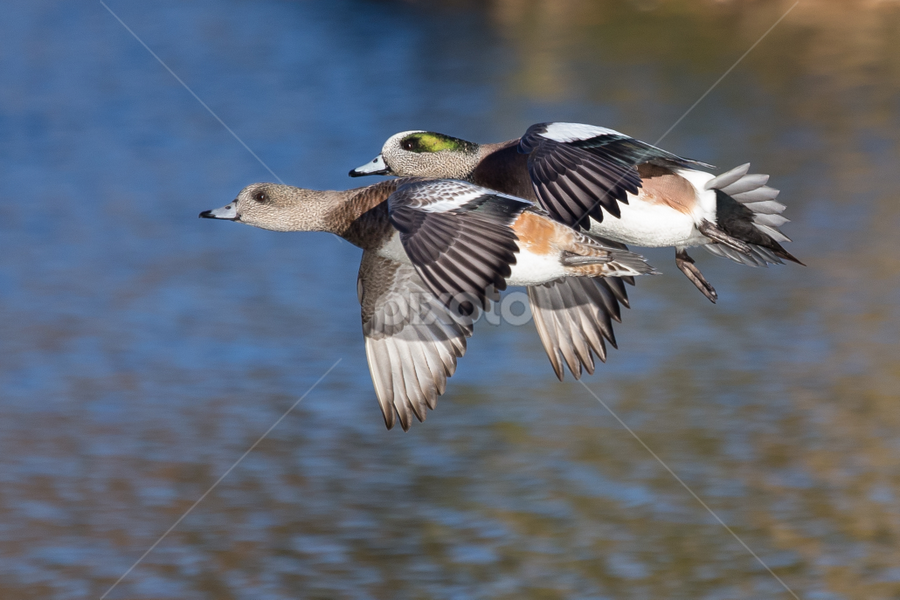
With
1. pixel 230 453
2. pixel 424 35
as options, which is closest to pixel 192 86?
pixel 424 35

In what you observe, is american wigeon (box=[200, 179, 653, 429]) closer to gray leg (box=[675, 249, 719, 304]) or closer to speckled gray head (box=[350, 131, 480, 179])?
speckled gray head (box=[350, 131, 480, 179])

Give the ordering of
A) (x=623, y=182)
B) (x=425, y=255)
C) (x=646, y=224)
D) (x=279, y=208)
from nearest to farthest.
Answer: (x=425, y=255) < (x=623, y=182) < (x=646, y=224) < (x=279, y=208)

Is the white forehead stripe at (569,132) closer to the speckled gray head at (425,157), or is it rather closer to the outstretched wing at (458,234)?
the outstretched wing at (458,234)

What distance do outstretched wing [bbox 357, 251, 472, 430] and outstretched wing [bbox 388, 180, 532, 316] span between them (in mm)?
1000

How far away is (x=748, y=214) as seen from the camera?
607 centimetres

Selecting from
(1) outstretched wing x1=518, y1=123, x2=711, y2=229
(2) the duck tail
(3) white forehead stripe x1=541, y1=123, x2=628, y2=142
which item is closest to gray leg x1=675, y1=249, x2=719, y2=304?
(2) the duck tail

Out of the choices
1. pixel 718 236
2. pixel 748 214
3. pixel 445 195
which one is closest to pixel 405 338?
pixel 445 195

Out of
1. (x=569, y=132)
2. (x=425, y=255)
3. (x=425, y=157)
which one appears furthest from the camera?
(x=425, y=157)

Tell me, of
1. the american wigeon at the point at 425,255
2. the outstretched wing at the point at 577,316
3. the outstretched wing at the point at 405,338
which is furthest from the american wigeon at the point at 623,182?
the outstretched wing at the point at 405,338

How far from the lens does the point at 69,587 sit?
21.8 feet

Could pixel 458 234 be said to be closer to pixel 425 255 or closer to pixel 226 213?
pixel 425 255

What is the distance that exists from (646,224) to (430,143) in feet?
3.86

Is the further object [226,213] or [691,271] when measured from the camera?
[691,271]

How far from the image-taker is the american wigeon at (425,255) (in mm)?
4855
